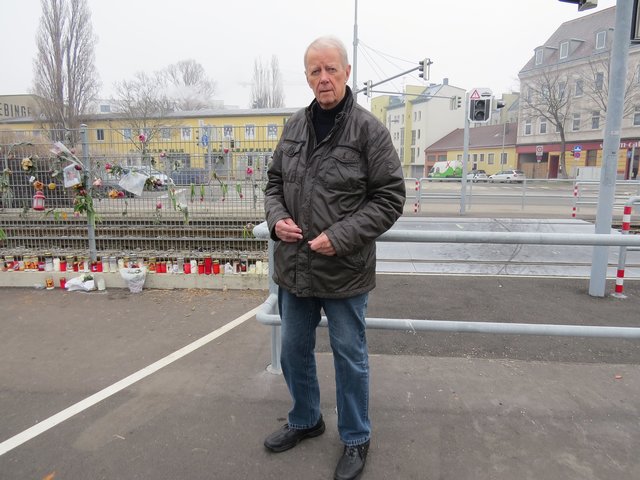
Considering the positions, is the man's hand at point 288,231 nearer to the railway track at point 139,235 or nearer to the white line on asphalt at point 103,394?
the white line on asphalt at point 103,394

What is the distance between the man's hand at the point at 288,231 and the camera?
2240 mm

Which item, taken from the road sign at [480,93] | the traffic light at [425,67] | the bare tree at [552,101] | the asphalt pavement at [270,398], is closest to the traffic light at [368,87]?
the traffic light at [425,67]

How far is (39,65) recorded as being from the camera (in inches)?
1089

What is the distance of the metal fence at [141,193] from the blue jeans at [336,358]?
12.1ft

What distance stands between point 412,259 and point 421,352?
3.75 meters

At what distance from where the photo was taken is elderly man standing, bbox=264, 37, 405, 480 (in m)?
2.18

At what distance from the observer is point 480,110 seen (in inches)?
557

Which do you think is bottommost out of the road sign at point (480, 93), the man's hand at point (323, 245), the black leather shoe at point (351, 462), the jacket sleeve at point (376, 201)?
the black leather shoe at point (351, 462)

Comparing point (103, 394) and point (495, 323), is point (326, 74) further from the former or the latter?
point (103, 394)

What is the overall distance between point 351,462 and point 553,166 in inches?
2076

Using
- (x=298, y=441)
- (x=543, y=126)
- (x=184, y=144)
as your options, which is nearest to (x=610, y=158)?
(x=298, y=441)

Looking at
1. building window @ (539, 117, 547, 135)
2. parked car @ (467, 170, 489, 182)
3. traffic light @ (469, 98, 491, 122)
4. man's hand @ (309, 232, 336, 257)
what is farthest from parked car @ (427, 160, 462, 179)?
man's hand @ (309, 232, 336, 257)

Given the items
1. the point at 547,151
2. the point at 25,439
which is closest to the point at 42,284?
the point at 25,439

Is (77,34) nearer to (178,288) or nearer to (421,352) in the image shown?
(178,288)
